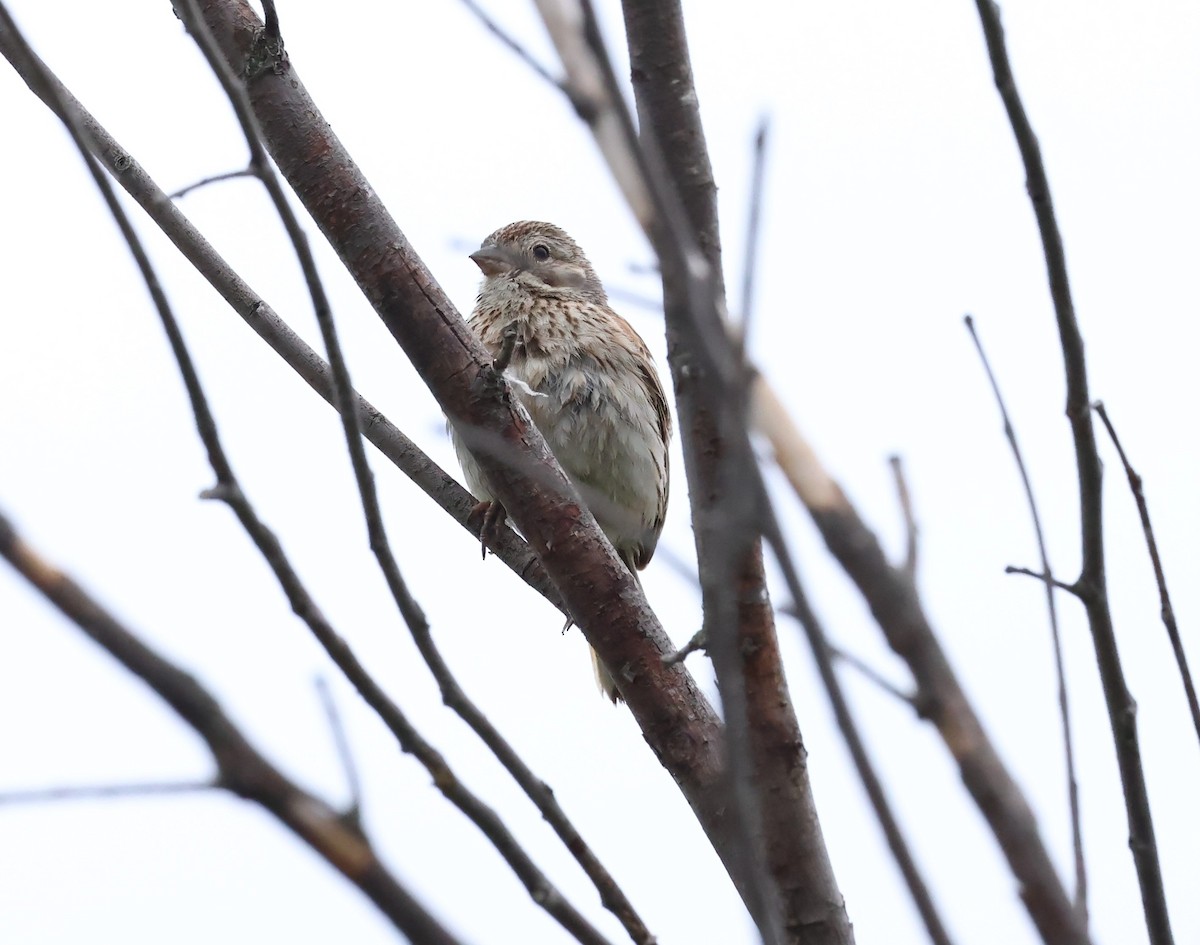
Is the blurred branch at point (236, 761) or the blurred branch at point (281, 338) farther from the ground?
the blurred branch at point (281, 338)

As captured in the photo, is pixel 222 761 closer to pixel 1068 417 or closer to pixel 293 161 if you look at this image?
pixel 1068 417

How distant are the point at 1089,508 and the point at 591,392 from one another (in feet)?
14.3

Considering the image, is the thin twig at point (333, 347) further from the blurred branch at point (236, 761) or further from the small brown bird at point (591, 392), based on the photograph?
the small brown bird at point (591, 392)

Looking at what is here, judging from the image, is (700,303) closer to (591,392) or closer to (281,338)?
(281,338)

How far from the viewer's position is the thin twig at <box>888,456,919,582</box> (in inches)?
64.8

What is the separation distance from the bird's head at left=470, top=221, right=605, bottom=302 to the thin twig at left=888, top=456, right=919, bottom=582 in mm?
4455

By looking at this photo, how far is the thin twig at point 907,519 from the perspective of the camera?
64.8 inches

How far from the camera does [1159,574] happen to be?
7.39 feet

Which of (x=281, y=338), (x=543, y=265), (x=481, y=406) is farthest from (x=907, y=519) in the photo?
(x=543, y=265)

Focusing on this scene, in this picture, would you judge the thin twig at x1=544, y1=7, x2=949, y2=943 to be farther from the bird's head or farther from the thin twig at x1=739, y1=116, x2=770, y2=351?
the bird's head

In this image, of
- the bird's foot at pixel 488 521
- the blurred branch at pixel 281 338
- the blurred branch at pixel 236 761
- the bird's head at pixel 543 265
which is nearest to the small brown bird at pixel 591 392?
the bird's head at pixel 543 265

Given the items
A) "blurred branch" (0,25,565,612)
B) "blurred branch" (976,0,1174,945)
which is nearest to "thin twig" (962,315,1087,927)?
"blurred branch" (976,0,1174,945)

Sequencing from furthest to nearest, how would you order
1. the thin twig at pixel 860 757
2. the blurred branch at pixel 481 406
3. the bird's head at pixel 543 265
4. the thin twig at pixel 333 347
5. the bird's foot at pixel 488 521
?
the bird's head at pixel 543 265, the bird's foot at pixel 488 521, the blurred branch at pixel 481 406, the thin twig at pixel 333 347, the thin twig at pixel 860 757

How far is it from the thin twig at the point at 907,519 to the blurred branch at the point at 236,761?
681mm
